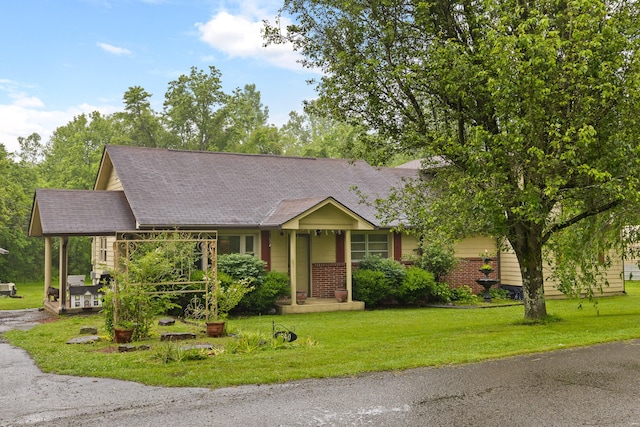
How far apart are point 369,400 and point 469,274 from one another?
14.9 meters

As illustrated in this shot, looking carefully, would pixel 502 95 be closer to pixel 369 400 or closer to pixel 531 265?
pixel 531 265

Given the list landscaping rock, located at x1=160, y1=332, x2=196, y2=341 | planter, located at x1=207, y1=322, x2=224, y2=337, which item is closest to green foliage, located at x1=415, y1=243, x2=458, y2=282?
planter, located at x1=207, y1=322, x2=224, y2=337

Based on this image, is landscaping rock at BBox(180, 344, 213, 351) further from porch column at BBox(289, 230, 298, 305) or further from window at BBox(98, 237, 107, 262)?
window at BBox(98, 237, 107, 262)

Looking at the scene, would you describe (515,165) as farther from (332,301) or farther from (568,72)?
(332,301)

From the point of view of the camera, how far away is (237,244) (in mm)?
18156

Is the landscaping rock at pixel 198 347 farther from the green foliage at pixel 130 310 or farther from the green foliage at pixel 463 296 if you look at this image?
the green foliage at pixel 463 296

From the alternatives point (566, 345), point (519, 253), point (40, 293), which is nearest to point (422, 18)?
point (519, 253)

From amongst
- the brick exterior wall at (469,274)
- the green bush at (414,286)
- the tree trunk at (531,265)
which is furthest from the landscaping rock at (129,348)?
the brick exterior wall at (469,274)

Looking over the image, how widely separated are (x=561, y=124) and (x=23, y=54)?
2067 cm

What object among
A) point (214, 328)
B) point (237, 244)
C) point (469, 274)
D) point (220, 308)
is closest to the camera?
point (214, 328)

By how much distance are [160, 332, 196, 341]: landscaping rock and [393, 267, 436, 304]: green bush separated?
816 centimetres

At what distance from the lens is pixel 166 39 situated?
1891 cm

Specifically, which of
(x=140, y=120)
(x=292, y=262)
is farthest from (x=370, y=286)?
(x=140, y=120)

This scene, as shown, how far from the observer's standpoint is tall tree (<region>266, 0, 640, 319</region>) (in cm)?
1032
